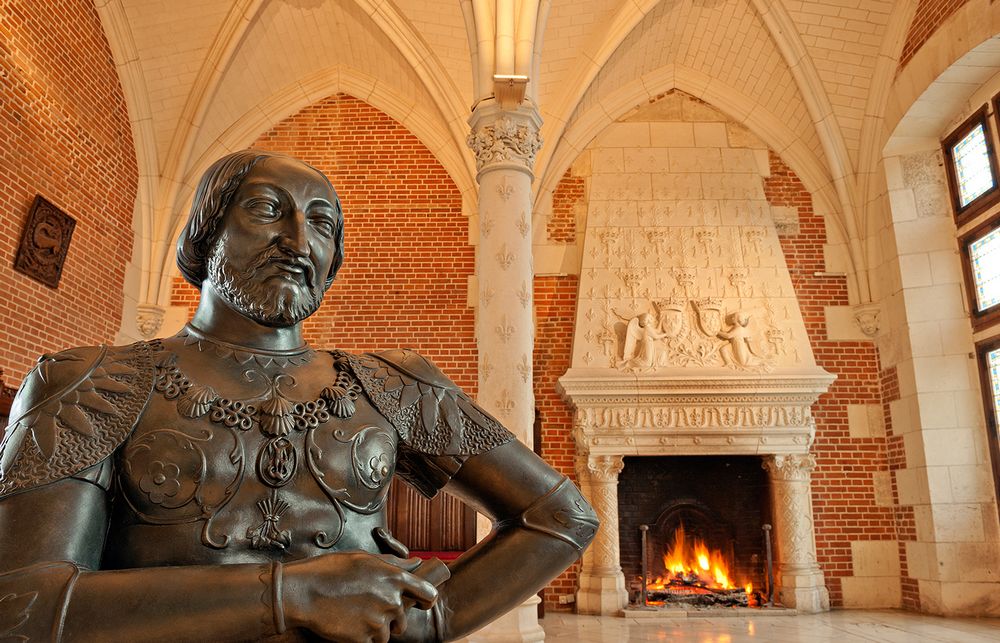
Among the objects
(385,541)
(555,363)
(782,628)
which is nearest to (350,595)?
(385,541)

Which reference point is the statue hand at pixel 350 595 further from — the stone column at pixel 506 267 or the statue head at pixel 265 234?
the stone column at pixel 506 267

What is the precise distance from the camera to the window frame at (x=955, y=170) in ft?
23.3

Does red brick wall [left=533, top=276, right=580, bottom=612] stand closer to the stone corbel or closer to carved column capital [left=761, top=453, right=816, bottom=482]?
carved column capital [left=761, top=453, right=816, bottom=482]

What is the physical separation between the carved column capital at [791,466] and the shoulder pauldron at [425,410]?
7666 millimetres

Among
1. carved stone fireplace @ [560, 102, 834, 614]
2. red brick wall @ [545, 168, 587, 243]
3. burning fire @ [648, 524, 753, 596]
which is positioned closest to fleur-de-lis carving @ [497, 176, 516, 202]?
carved stone fireplace @ [560, 102, 834, 614]

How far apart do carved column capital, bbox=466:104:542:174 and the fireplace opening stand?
184 inches

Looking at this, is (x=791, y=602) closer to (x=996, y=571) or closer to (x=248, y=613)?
(x=996, y=571)

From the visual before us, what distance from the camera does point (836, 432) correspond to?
8.27 metres

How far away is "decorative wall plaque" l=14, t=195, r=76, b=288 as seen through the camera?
243 inches

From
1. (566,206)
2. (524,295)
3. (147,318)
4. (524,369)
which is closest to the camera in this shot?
(524,369)

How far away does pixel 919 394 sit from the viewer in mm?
7500

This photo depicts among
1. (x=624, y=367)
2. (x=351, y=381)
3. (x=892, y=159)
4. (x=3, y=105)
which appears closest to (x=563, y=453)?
(x=624, y=367)

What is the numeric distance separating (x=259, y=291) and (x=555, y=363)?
296 inches

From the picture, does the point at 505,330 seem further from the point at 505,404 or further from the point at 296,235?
the point at 296,235
